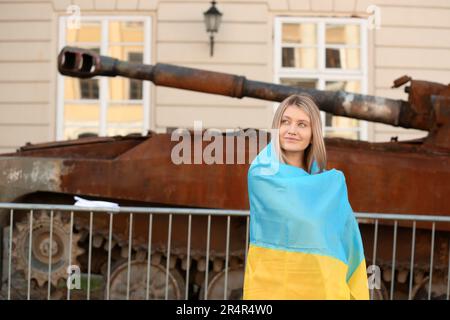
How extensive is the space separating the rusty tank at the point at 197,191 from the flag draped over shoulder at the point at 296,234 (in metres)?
2.83

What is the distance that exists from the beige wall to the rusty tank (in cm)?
615

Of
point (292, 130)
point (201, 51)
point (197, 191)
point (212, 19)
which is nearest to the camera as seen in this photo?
point (292, 130)

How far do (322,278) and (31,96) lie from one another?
10.5 metres

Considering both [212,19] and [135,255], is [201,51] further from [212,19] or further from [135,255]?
[135,255]

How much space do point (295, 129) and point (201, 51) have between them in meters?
9.62

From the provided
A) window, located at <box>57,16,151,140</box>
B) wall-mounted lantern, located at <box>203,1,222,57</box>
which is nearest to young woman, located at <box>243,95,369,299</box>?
wall-mounted lantern, located at <box>203,1,222,57</box>

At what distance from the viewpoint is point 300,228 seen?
263cm

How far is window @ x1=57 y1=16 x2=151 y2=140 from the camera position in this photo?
12234 millimetres

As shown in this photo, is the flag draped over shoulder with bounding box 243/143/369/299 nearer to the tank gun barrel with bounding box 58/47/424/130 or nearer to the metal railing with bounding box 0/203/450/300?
the metal railing with bounding box 0/203/450/300

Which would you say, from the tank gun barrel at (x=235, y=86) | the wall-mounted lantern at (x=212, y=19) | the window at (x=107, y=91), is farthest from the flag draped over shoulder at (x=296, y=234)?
the window at (x=107, y=91)

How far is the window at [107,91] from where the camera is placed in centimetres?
1223

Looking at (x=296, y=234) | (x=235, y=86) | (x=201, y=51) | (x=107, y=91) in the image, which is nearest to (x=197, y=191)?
(x=235, y=86)
